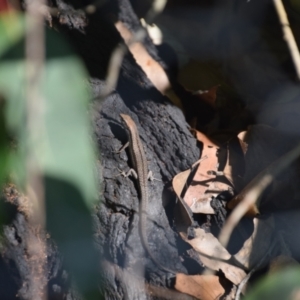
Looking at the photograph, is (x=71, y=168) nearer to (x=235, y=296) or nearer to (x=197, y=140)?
(x=235, y=296)

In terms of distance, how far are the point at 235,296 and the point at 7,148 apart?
1.39 m

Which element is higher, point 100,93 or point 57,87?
point 57,87

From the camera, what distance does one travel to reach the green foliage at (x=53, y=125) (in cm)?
64

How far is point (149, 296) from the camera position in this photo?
64.5 inches

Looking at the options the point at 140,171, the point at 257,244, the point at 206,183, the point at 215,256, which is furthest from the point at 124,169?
the point at 257,244

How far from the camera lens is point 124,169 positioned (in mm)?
2055

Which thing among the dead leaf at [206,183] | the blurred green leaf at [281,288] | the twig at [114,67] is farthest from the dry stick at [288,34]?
the blurred green leaf at [281,288]

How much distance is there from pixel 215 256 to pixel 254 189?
1.16 ft

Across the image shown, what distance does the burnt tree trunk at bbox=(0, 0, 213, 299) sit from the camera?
1.50 meters

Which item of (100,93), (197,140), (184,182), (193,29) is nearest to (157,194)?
(184,182)

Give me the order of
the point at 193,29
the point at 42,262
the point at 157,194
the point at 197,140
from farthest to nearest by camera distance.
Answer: the point at 193,29
the point at 197,140
the point at 157,194
the point at 42,262

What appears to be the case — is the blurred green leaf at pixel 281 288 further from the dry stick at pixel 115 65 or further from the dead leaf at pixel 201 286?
the dry stick at pixel 115 65

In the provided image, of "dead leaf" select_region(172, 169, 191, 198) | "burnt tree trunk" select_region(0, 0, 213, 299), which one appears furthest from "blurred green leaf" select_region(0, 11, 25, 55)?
"dead leaf" select_region(172, 169, 191, 198)

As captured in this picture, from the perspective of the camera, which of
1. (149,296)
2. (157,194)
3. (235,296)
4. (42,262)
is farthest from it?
(157,194)
